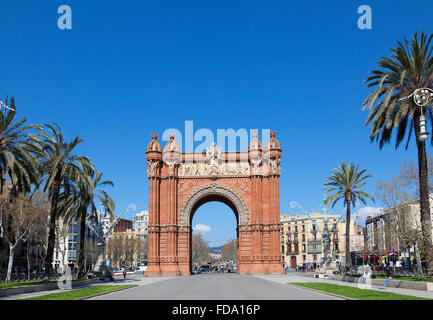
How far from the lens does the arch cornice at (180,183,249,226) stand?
190 ft

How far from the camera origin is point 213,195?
59.9 metres

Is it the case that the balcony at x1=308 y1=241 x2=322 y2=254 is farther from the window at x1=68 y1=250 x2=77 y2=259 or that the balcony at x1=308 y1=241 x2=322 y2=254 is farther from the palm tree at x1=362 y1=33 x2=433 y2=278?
the palm tree at x1=362 y1=33 x2=433 y2=278

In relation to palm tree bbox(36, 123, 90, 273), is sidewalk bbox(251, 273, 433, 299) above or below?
below

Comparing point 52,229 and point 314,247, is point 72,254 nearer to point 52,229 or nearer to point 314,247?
point 314,247

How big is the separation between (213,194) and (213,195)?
0.71m

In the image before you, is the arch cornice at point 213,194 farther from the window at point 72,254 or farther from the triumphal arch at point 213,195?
the window at point 72,254

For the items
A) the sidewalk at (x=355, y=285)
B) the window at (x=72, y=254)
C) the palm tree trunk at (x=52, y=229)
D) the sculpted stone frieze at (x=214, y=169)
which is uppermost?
the sculpted stone frieze at (x=214, y=169)

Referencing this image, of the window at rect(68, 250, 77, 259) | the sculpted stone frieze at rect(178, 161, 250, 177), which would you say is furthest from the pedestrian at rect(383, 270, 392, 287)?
the window at rect(68, 250, 77, 259)

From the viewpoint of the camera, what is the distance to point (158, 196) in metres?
58.1

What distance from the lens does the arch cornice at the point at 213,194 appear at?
58031 millimetres

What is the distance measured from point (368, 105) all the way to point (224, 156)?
3107 centimetres

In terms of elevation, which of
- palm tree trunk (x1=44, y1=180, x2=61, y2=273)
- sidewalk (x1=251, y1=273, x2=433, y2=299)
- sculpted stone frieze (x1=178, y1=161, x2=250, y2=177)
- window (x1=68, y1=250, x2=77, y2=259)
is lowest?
window (x1=68, y1=250, x2=77, y2=259)

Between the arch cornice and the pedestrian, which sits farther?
the arch cornice

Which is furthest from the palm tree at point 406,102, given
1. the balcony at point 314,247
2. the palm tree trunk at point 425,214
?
the balcony at point 314,247
